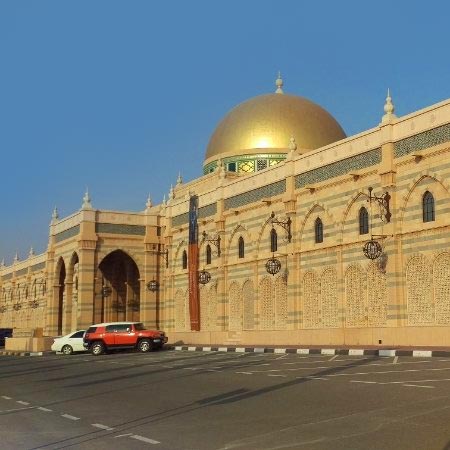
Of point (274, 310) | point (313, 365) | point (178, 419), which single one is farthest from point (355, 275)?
point (178, 419)

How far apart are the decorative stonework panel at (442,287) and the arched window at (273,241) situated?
31.9 feet

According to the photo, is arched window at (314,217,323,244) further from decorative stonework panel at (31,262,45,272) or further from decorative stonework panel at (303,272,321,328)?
decorative stonework panel at (31,262,45,272)

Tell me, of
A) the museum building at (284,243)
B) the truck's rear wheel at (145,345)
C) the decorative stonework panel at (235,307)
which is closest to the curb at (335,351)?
the museum building at (284,243)

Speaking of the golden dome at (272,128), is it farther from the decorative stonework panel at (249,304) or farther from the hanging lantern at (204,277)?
the decorative stonework panel at (249,304)

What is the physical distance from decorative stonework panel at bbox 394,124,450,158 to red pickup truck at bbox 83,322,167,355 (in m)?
12.9

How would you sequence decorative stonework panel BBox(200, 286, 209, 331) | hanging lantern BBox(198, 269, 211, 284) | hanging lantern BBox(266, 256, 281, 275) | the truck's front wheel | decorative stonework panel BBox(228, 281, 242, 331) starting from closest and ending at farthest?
the truck's front wheel → hanging lantern BBox(266, 256, 281, 275) → decorative stonework panel BBox(228, 281, 242, 331) → hanging lantern BBox(198, 269, 211, 284) → decorative stonework panel BBox(200, 286, 209, 331)

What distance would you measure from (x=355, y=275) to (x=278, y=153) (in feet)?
48.8

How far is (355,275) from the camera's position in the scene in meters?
27.3

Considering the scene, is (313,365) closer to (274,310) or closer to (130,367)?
(130,367)

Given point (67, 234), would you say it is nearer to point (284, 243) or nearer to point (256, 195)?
point (256, 195)

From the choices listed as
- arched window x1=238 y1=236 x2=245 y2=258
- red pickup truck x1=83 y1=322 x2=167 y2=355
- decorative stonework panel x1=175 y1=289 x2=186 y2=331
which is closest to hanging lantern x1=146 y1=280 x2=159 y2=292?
decorative stonework panel x1=175 y1=289 x2=186 y2=331

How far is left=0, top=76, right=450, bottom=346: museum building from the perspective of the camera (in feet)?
79.9

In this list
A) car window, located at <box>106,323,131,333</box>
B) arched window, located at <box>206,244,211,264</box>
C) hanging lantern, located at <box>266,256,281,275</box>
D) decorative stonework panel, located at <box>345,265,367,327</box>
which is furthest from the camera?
arched window, located at <box>206,244,211,264</box>

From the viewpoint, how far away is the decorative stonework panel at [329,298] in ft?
92.8
